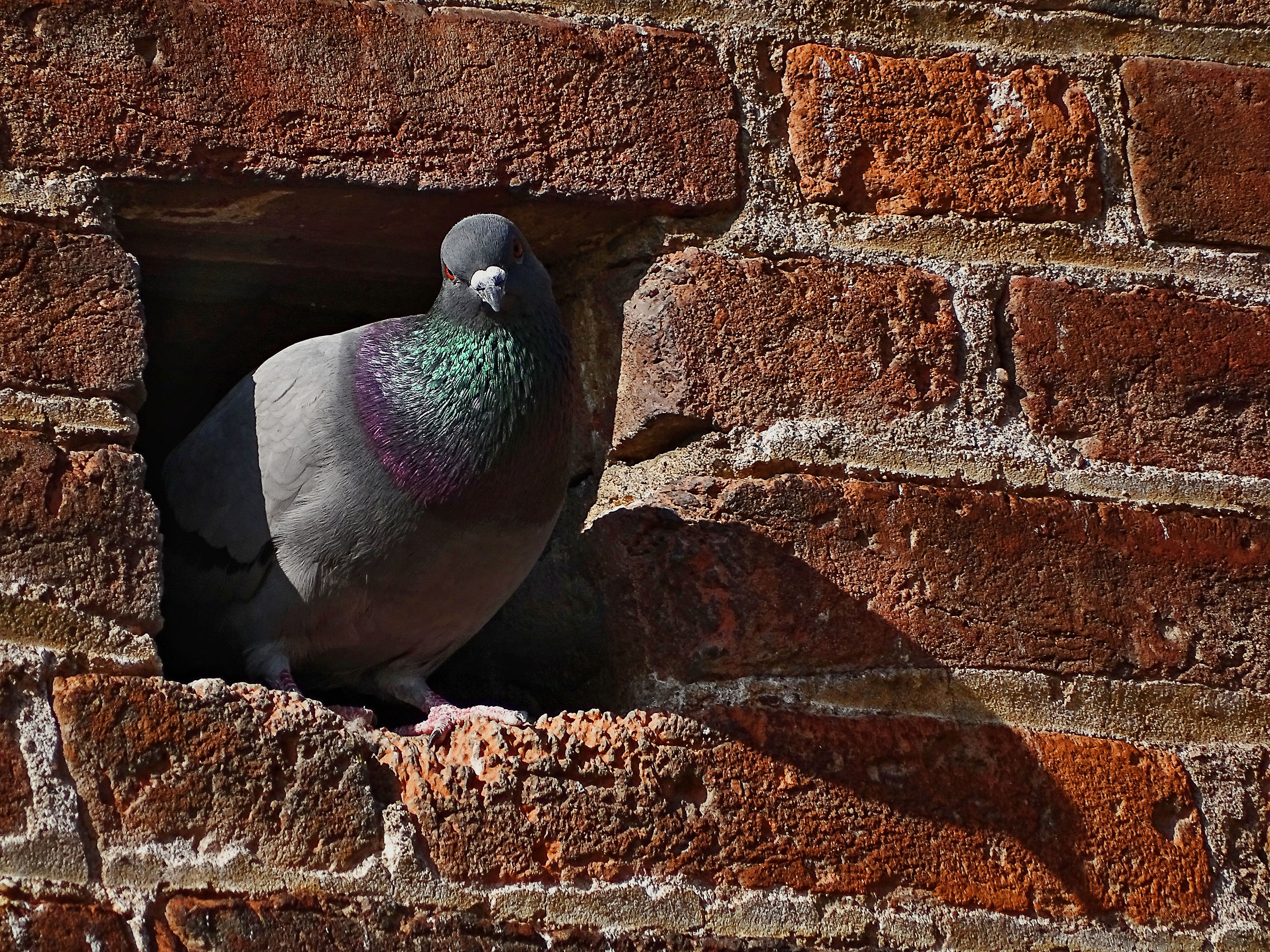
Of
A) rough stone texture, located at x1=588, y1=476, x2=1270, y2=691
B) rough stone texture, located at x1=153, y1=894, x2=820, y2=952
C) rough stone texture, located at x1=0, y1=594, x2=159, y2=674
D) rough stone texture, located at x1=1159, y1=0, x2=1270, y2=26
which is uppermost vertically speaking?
rough stone texture, located at x1=1159, y1=0, x2=1270, y2=26

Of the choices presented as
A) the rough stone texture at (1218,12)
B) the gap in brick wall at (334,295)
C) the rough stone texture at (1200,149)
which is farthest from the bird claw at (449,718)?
the rough stone texture at (1218,12)

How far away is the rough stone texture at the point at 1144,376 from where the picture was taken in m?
2.53

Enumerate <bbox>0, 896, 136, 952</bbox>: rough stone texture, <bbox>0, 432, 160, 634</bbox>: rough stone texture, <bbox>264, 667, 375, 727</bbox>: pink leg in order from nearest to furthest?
<bbox>0, 896, 136, 952</bbox>: rough stone texture → <bbox>0, 432, 160, 634</bbox>: rough stone texture → <bbox>264, 667, 375, 727</bbox>: pink leg

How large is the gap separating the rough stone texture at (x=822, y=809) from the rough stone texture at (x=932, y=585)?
12 cm

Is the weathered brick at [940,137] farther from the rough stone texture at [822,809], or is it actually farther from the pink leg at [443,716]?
the pink leg at [443,716]

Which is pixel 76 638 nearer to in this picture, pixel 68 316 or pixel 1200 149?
pixel 68 316

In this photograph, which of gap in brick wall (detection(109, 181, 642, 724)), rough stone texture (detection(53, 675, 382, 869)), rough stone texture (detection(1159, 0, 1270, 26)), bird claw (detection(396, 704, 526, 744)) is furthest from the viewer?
rough stone texture (detection(1159, 0, 1270, 26))

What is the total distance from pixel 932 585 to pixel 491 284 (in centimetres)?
82

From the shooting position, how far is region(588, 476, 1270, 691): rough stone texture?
7.85 feet

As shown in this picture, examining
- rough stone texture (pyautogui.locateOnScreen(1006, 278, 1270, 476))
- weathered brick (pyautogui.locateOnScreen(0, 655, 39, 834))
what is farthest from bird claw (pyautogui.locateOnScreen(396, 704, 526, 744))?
rough stone texture (pyautogui.locateOnScreen(1006, 278, 1270, 476))

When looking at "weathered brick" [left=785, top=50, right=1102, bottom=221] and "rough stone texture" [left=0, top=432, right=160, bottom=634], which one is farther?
"weathered brick" [left=785, top=50, right=1102, bottom=221]

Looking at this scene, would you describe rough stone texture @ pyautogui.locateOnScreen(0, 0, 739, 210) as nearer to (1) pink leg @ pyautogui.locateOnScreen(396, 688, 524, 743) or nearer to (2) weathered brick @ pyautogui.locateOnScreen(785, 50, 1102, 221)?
(2) weathered brick @ pyautogui.locateOnScreen(785, 50, 1102, 221)

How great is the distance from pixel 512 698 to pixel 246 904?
109cm

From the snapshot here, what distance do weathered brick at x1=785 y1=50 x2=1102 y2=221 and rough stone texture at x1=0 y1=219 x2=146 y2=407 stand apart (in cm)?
106
